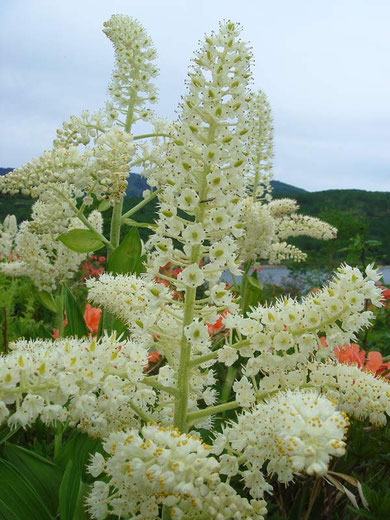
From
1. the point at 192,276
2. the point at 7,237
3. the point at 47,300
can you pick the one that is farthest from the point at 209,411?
the point at 7,237

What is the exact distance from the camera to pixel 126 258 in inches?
120

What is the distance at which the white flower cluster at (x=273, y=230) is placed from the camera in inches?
146

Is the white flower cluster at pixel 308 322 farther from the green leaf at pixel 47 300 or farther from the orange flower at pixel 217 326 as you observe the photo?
the green leaf at pixel 47 300

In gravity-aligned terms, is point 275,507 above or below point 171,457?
below

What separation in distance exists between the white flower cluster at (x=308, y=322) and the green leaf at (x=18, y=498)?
791 mm

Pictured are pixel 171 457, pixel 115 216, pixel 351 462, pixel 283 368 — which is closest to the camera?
pixel 171 457

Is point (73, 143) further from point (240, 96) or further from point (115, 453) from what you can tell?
point (115, 453)

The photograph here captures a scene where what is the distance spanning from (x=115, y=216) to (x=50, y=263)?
530 mm

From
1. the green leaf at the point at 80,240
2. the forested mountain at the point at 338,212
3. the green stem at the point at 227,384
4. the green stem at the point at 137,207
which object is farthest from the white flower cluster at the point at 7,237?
the green stem at the point at 227,384

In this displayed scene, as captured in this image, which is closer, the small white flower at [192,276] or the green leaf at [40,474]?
the small white flower at [192,276]

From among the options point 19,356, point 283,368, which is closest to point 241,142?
point 283,368

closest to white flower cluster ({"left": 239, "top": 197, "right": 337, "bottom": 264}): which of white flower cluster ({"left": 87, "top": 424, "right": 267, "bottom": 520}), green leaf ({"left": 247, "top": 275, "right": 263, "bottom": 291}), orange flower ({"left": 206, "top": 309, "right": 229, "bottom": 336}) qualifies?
green leaf ({"left": 247, "top": 275, "right": 263, "bottom": 291})

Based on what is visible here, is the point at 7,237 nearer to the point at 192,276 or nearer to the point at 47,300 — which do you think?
the point at 47,300

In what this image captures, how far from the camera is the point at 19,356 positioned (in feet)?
4.51
